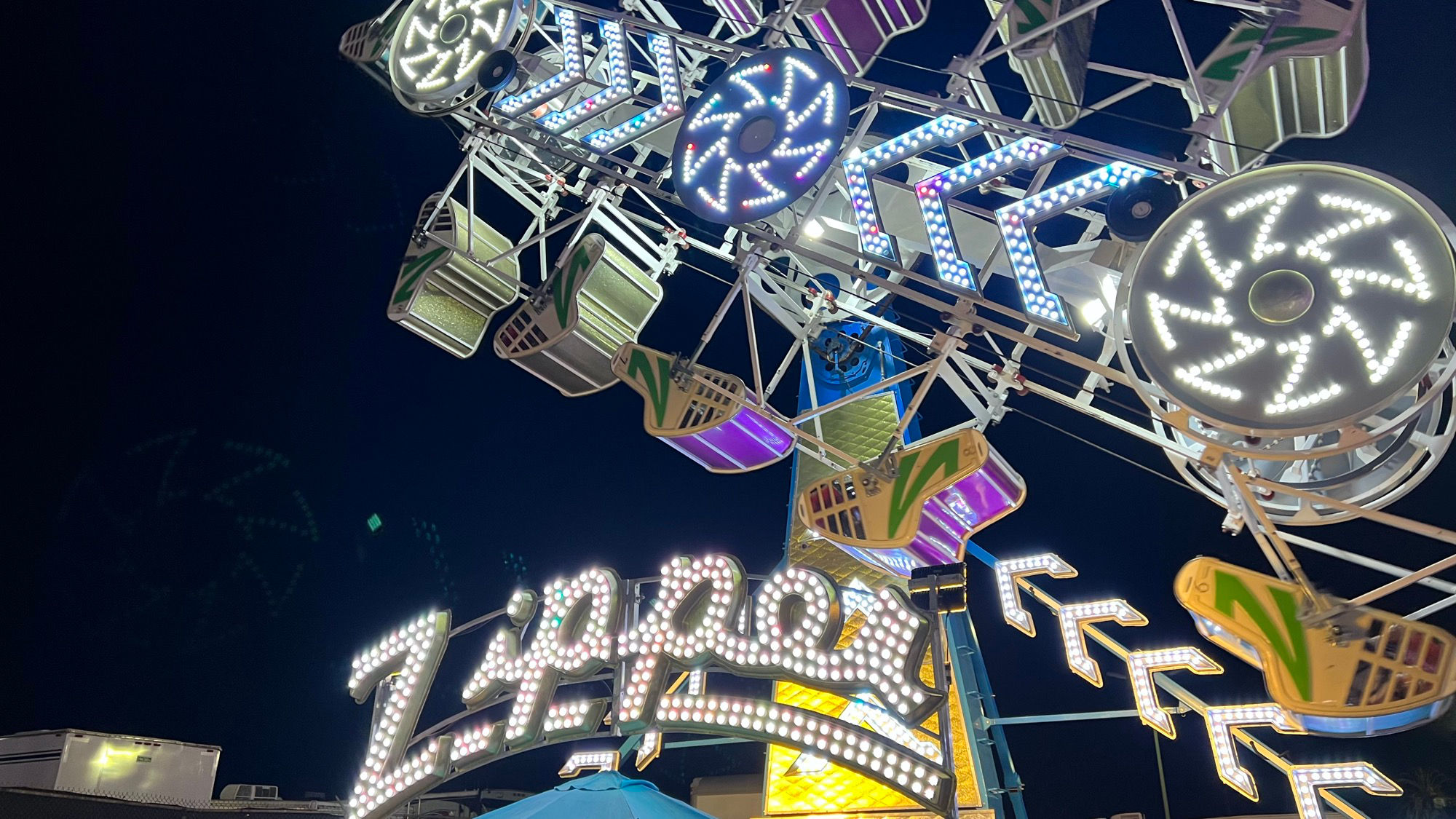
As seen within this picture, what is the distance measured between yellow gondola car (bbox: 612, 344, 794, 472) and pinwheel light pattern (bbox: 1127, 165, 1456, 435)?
3957 millimetres

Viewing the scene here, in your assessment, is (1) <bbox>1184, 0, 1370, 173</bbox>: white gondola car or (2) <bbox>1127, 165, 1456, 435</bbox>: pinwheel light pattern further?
(1) <bbox>1184, 0, 1370, 173</bbox>: white gondola car

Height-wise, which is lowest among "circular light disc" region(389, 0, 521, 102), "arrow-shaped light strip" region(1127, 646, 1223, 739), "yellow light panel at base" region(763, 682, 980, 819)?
"yellow light panel at base" region(763, 682, 980, 819)

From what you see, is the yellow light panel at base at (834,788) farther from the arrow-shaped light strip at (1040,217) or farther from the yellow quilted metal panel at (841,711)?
the arrow-shaped light strip at (1040,217)

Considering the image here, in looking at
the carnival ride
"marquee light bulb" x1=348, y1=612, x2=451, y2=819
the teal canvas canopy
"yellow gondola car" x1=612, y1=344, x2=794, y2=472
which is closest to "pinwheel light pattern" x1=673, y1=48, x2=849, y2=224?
the carnival ride

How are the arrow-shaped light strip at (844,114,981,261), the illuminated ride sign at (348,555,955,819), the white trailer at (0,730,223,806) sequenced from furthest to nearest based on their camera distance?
the white trailer at (0,730,223,806) → the arrow-shaped light strip at (844,114,981,261) → the illuminated ride sign at (348,555,955,819)

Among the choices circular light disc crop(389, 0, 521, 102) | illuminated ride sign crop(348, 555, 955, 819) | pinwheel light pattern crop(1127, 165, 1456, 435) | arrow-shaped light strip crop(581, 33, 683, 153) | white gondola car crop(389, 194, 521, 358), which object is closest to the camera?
pinwheel light pattern crop(1127, 165, 1456, 435)

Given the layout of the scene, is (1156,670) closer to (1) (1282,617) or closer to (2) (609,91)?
(1) (1282,617)

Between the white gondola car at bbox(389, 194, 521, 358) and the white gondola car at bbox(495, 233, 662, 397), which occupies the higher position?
the white gondola car at bbox(389, 194, 521, 358)

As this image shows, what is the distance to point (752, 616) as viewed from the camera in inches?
329

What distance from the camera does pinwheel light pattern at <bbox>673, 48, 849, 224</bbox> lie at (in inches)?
324

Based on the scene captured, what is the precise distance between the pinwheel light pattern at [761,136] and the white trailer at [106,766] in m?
11.6

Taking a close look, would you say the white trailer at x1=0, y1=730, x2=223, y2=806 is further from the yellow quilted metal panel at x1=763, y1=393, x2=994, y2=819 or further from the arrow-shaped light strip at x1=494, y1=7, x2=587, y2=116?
the arrow-shaped light strip at x1=494, y1=7, x2=587, y2=116

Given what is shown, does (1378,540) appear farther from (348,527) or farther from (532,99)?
(348,527)

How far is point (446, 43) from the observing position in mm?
11000
